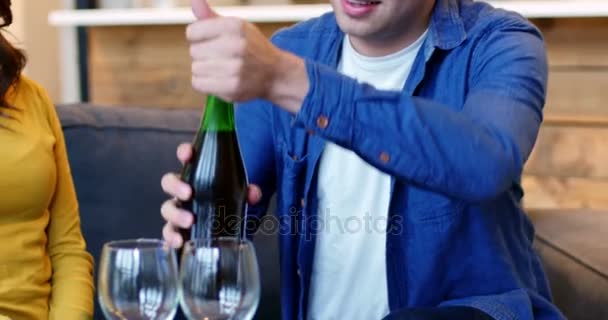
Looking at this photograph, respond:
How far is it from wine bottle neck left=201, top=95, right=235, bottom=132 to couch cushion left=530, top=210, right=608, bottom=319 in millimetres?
697

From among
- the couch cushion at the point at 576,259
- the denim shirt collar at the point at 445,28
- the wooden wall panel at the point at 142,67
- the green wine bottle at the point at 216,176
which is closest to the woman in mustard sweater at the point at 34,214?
the green wine bottle at the point at 216,176

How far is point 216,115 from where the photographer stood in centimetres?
A: 113

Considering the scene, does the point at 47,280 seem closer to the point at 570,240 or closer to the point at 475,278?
the point at 475,278

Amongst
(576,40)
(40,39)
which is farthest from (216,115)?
(40,39)

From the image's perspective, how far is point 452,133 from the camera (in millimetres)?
883

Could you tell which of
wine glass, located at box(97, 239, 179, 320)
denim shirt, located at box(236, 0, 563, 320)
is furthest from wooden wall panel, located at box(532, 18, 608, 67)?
wine glass, located at box(97, 239, 179, 320)

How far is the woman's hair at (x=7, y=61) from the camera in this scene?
50.5 inches

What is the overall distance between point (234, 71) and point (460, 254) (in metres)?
0.50

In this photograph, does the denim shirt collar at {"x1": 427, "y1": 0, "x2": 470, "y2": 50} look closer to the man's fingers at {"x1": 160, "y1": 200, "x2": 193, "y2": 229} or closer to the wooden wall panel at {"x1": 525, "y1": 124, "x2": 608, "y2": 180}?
the man's fingers at {"x1": 160, "y1": 200, "x2": 193, "y2": 229}

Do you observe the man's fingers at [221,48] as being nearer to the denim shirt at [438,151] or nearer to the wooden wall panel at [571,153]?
the denim shirt at [438,151]

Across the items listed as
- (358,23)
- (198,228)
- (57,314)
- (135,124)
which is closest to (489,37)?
(358,23)

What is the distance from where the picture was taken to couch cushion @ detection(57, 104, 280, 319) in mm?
1706

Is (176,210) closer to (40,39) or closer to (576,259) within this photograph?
(576,259)

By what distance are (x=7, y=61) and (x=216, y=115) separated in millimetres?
396
